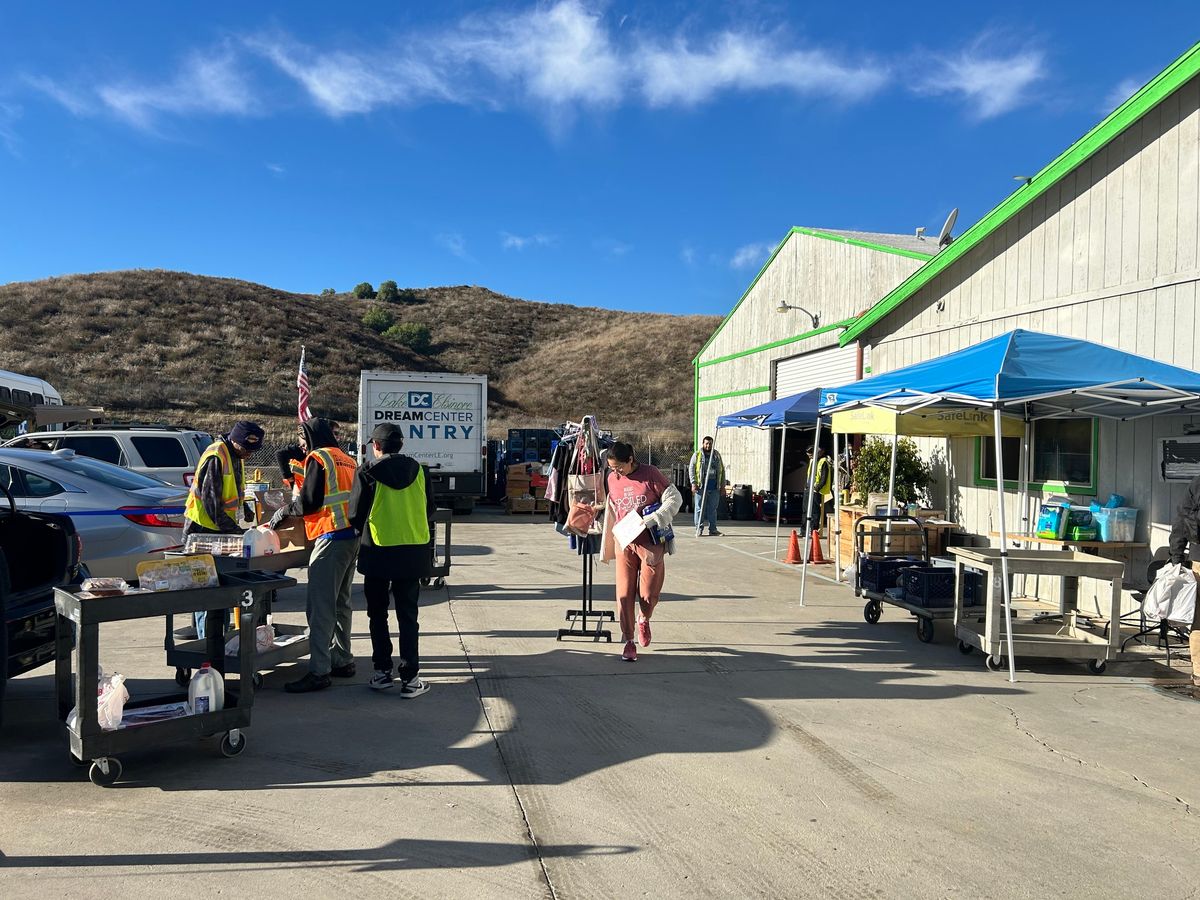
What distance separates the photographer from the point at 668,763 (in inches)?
194

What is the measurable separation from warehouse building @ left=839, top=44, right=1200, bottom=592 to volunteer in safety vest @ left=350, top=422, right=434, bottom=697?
7.15 m

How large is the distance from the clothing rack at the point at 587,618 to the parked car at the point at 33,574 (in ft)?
13.1

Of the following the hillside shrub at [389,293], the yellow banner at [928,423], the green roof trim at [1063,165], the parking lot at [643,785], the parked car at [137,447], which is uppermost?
the hillside shrub at [389,293]

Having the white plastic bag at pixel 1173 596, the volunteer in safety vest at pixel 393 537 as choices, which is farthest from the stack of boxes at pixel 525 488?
the white plastic bag at pixel 1173 596

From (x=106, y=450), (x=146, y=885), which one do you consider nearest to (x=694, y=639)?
(x=146, y=885)

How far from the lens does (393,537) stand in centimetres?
602

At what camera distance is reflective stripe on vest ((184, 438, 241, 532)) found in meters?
6.71

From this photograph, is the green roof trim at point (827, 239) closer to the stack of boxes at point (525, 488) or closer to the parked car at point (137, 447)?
the stack of boxes at point (525, 488)

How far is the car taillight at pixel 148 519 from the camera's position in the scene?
8.77 metres

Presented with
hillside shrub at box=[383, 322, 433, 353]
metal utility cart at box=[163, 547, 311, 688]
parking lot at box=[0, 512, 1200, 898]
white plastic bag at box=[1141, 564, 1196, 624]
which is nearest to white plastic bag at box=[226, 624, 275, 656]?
metal utility cart at box=[163, 547, 311, 688]

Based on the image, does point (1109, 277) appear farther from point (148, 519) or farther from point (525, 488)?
point (525, 488)

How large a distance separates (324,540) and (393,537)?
2.10 feet

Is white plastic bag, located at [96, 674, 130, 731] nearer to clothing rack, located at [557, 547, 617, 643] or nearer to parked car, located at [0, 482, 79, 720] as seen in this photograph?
parked car, located at [0, 482, 79, 720]

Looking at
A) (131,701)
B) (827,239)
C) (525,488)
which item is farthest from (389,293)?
(131,701)
